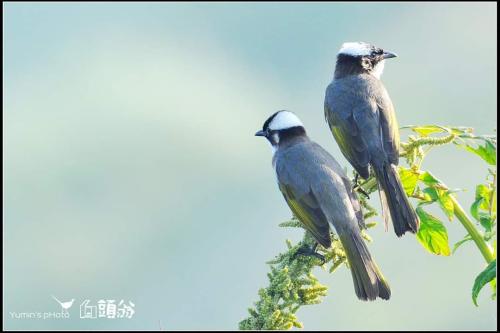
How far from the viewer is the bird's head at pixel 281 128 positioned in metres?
6.00

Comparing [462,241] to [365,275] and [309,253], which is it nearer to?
[309,253]

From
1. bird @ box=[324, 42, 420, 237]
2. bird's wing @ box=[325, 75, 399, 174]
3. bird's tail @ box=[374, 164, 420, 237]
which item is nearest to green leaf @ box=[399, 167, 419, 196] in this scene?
bird's tail @ box=[374, 164, 420, 237]

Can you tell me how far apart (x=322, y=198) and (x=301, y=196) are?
17 cm

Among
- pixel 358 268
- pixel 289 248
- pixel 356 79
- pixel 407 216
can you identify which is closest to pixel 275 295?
pixel 289 248

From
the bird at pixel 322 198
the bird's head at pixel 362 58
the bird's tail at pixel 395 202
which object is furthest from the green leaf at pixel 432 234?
the bird's head at pixel 362 58

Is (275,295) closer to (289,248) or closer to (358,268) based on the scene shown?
(289,248)

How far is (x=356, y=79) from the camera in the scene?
6.47 m

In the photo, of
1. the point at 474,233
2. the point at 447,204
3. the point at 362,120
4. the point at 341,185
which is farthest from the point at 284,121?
the point at 474,233

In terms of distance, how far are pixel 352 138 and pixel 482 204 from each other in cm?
266

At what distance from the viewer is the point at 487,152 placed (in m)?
2.97

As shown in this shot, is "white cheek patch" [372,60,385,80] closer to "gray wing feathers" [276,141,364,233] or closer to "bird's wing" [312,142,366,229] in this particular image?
"gray wing feathers" [276,141,364,233]

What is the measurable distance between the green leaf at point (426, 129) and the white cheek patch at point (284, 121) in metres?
2.55

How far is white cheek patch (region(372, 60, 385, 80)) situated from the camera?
6916mm

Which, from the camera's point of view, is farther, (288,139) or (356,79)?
(356,79)
